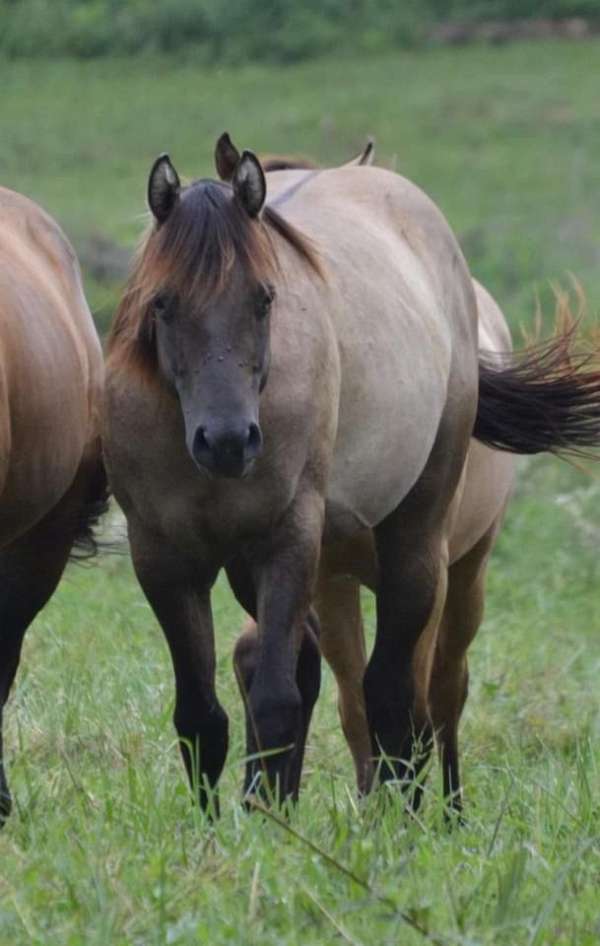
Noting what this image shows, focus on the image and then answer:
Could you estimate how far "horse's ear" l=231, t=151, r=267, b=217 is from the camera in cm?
486

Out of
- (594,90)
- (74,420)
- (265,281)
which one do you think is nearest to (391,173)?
A: (74,420)

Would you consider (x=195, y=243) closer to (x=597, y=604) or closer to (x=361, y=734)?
(x=361, y=734)

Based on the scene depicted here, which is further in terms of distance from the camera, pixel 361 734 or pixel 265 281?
pixel 361 734

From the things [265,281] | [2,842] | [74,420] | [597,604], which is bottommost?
[597,604]

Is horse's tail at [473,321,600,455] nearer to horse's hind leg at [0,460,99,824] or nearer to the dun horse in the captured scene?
the dun horse

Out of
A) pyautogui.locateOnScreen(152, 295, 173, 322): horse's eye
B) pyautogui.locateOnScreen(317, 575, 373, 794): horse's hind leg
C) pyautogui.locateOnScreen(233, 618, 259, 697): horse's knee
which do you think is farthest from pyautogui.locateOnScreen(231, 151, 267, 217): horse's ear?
pyautogui.locateOnScreen(317, 575, 373, 794): horse's hind leg

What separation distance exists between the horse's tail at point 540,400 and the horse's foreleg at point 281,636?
1.64m

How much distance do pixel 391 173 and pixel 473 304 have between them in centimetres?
47

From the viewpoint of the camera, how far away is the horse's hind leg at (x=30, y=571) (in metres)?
6.04

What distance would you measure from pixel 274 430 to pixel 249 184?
22.1 inches

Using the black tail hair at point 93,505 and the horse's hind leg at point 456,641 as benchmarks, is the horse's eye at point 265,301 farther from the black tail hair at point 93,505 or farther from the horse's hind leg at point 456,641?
the horse's hind leg at point 456,641

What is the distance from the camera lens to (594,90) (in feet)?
99.3

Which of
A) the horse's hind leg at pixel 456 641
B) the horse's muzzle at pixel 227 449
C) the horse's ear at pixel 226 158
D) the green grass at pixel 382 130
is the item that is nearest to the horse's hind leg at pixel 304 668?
the horse's hind leg at pixel 456 641

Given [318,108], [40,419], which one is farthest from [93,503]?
[318,108]
